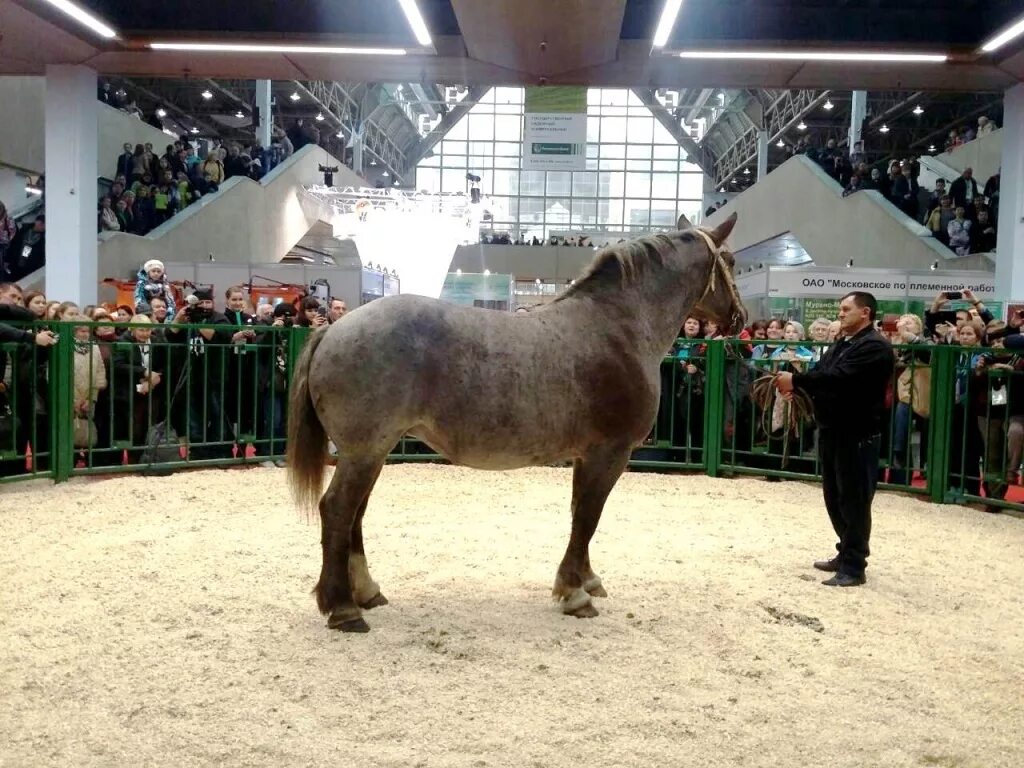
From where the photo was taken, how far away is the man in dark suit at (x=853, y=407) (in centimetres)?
468

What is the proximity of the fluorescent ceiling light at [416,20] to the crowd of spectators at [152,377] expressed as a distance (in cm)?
326

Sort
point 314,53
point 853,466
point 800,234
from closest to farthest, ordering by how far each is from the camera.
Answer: point 853,466 → point 314,53 → point 800,234

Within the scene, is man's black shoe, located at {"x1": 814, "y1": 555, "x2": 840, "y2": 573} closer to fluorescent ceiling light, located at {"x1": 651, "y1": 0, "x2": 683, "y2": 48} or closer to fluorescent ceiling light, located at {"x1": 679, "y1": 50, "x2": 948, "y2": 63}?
fluorescent ceiling light, located at {"x1": 651, "y1": 0, "x2": 683, "y2": 48}

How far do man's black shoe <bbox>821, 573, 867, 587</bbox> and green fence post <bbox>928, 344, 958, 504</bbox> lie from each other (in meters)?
3.17

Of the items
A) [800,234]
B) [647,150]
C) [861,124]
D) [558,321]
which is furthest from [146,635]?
[647,150]

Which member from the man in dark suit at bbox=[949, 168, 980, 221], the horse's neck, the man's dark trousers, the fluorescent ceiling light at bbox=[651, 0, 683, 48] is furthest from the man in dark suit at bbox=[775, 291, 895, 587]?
the man in dark suit at bbox=[949, 168, 980, 221]

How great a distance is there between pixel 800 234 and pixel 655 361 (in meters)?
18.6

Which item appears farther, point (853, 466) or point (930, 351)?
point (930, 351)

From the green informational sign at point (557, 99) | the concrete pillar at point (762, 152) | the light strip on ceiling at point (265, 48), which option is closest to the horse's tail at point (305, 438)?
the light strip on ceiling at point (265, 48)

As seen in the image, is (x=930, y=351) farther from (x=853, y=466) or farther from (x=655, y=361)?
(x=655, y=361)

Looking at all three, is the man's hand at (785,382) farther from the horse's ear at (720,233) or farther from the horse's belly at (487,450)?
the horse's belly at (487,450)

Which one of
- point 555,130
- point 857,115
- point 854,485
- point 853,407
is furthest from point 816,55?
point 857,115

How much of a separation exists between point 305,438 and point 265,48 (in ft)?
25.2

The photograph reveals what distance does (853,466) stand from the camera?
478cm
